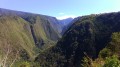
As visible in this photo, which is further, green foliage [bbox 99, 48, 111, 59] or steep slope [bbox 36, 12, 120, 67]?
steep slope [bbox 36, 12, 120, 67]

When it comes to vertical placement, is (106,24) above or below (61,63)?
above

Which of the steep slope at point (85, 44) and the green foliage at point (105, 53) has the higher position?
the green foliage at point (105, 53)

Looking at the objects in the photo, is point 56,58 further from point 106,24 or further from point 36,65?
point 106,24

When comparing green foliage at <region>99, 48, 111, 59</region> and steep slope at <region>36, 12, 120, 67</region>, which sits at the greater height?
green foliage at <region>99, 48, 111, 59</region>

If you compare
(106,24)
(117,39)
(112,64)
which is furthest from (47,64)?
(112,64)

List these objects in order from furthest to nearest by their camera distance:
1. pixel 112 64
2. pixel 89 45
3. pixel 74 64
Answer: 1. pixel 89 45
2. pixel 74 64
3. pixel 112 64

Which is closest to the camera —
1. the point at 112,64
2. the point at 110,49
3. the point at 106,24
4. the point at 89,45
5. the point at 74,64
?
the point at 112,64

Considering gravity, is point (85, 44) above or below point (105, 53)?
below

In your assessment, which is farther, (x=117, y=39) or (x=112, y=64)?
(x=117, y=39)

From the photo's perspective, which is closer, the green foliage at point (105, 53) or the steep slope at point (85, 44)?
the green foliage at point (105, 53)

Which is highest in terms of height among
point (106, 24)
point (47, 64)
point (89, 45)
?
point (106, 24)

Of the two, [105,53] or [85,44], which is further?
[85,44]
